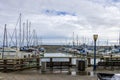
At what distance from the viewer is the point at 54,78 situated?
22.6 metres

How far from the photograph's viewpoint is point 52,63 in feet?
102

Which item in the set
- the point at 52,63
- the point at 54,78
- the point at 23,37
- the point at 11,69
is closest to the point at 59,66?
the point at 52,63

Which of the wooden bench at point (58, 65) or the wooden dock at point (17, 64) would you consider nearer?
the wooden dock at point (17, 64)

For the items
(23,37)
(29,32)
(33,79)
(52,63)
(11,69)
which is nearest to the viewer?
(33,79)

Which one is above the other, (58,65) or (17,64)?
(17,64)

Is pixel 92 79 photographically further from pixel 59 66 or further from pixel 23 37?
pixel 23 37

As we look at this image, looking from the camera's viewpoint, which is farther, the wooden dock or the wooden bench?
the wooden bench

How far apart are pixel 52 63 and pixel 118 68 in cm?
673

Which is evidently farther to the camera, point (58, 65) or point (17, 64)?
point (58, 65)

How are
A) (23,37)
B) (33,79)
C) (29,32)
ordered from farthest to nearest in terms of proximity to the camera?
(29,32), (23,37), (33,79)

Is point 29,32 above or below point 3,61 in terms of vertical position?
above

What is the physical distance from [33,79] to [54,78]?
175 centimetres

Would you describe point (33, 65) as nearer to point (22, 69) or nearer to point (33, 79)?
point (22, 69)

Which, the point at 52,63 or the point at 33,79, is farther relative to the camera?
the point at 52,63
